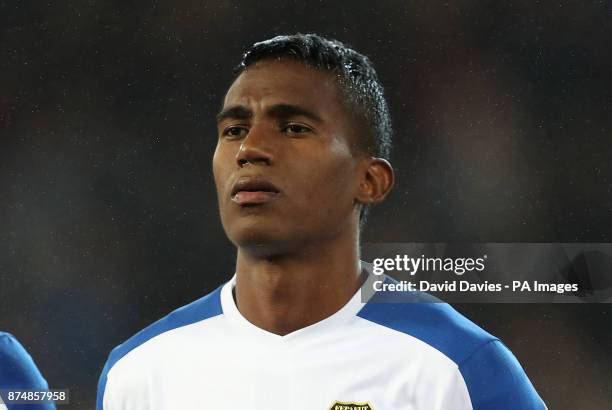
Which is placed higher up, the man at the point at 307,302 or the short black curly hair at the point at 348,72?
the short black curly hair at the point at 348,72

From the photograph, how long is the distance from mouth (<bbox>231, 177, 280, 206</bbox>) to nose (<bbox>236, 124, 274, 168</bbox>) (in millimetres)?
34

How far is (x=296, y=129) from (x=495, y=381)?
60 cm

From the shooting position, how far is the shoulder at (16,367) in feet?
6.82

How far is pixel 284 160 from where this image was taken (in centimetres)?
158

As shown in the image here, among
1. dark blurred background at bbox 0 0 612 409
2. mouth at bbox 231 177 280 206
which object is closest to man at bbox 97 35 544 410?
mouth at bbox 231 177 280 206

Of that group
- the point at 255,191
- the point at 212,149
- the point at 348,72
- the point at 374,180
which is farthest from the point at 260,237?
the point at 212,149

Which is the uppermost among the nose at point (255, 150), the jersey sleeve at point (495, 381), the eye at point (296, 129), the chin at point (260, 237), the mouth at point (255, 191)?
the eye at point (296, 129)

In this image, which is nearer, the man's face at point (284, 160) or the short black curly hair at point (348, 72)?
the man's face at point (284, 160)

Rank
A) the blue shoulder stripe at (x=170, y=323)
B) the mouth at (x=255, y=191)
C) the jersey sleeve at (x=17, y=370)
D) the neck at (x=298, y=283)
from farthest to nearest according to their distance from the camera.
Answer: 1. the jersey sleeve at (x=17, y=370)
2. the blue shoulder stripe at (x=170, y=323)
3. the neck at (x=298, y=283)
4. the mouth at (x=255, y=191)

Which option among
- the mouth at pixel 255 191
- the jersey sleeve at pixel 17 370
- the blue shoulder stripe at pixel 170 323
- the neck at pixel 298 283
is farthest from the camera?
the jersey sleeve at pixel 17 370

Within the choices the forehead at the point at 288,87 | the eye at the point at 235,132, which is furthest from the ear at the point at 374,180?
the eye at the point at 235,132

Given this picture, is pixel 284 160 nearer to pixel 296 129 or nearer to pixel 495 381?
pixel 296 129

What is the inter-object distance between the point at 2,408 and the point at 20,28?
38.8 inches

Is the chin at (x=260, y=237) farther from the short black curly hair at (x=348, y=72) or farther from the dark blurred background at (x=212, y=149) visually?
the dark blurred background at (x=212, y=149)
